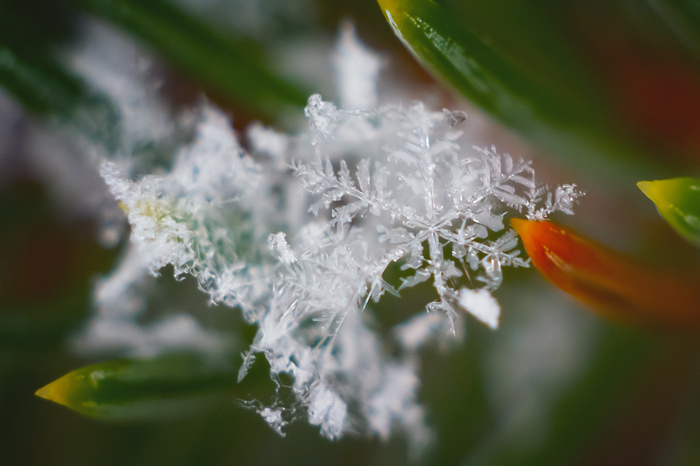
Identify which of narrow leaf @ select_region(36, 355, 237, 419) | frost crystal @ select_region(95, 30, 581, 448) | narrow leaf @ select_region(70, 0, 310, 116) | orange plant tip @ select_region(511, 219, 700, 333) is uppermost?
narrow leaf @ select_region(70, 0, 310, 116)

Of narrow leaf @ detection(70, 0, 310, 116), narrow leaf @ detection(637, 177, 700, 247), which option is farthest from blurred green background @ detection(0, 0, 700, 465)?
narrow leaf @ detection(637, 177, 700, 247)

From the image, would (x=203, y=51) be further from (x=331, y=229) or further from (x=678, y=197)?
(x=678, y=197)

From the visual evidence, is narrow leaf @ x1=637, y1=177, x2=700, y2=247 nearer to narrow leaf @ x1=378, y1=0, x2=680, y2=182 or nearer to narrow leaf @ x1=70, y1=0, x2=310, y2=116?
narrow leaf @ x1=378, y1=0, x2=680, y2=182

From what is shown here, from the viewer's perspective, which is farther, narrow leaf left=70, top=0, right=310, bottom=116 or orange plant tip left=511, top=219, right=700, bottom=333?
narrow leaf left=70, top=0, right=310, bottom=116

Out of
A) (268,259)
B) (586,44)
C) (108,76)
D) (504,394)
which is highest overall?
(108,76)

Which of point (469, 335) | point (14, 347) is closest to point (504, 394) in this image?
point (469, 335)

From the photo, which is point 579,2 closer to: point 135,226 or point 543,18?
point 543,18
